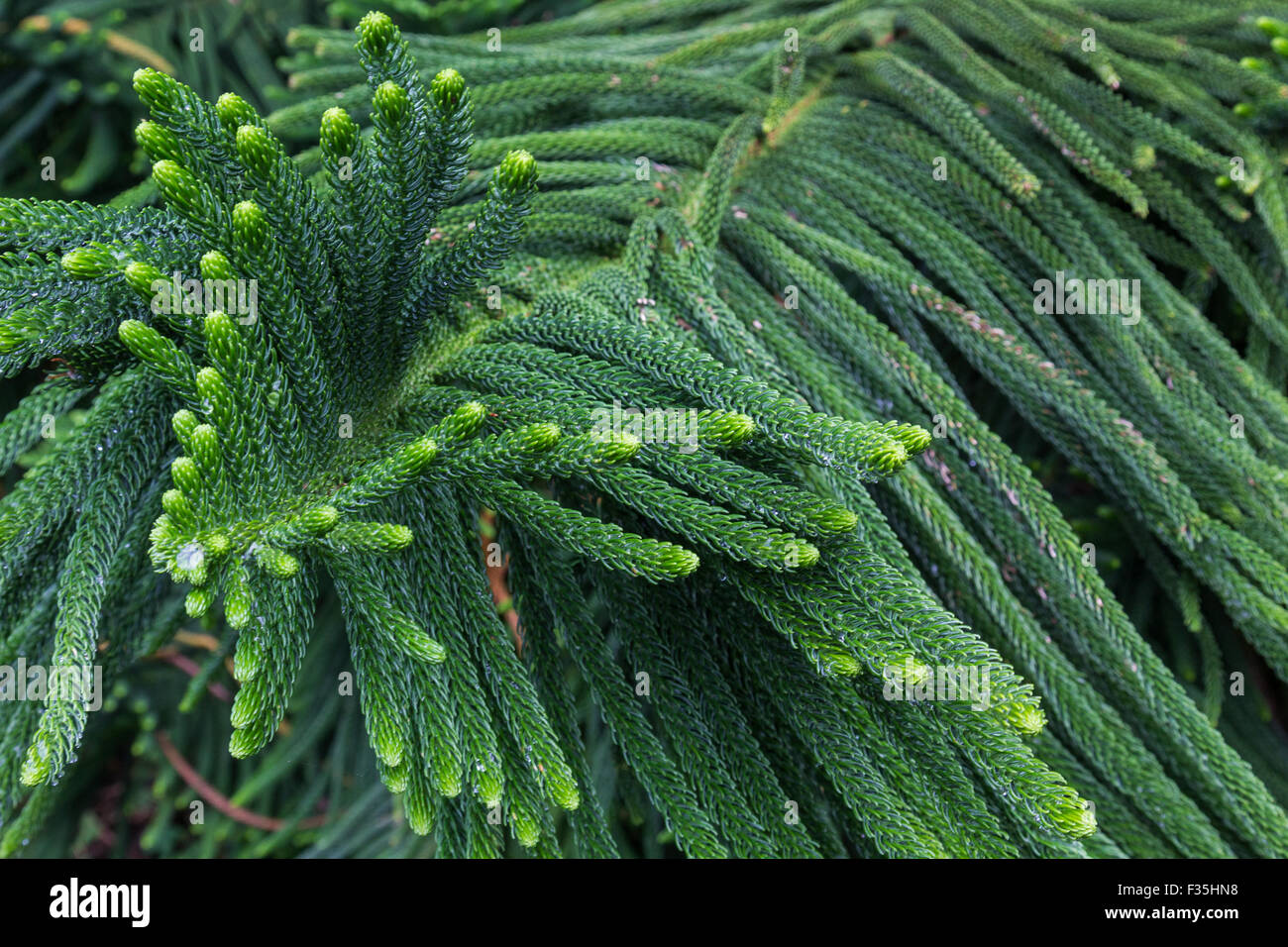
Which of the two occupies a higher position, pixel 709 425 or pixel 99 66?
pixel 99 66

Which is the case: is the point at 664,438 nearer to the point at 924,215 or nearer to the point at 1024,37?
the point at 924,215

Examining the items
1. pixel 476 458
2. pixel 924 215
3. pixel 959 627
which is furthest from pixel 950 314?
pixel 476 458

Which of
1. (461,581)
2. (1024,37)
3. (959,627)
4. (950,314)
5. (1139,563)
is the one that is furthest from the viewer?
(1139,563)

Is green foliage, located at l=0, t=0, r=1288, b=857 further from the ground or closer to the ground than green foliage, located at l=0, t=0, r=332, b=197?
closer to the ground

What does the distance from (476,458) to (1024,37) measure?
4.01 feet

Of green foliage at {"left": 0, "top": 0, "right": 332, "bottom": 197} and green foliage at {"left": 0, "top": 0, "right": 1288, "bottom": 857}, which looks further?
green foliage at {"left": 0, "top": 0, "right": 332, "bottom": 197}

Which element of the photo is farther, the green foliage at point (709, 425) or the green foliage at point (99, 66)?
the green foliage at point (99, 66)

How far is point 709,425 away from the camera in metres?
0.75

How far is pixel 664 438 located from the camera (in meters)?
0.78

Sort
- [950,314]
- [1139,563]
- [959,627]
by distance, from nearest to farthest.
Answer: [959,627] < [950,314] < [1139,563]

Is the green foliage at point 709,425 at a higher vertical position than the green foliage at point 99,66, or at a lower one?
lower

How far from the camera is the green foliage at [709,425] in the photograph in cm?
74

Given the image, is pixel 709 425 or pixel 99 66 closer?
pixel 709 425

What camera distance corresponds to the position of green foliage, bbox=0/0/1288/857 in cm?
74
